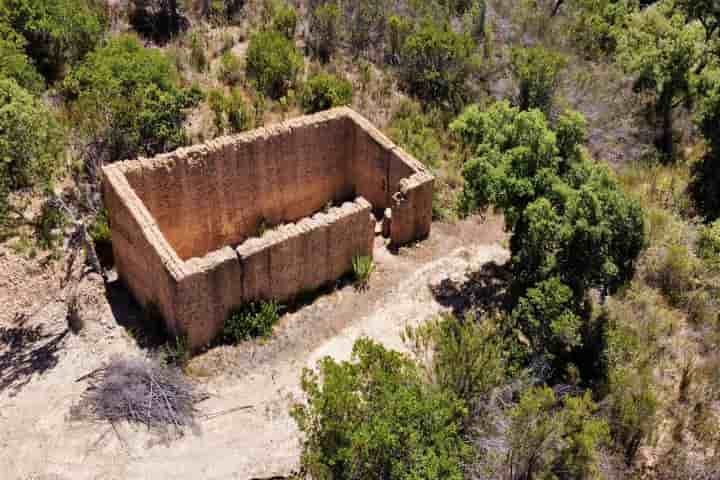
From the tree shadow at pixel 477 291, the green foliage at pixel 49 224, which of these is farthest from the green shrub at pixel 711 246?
the green foliage at pixel 49 224

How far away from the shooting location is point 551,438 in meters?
11.9

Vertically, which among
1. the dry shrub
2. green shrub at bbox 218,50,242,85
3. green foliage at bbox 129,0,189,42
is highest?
green foliage at bbox 129,0,189,42

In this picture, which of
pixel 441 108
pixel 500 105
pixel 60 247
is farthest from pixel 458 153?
pixel 60 247

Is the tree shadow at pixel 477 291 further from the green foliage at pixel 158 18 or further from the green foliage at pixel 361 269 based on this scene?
the green foliage at pixel 158 18

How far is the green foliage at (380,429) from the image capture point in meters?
10.9

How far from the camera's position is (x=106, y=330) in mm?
15289

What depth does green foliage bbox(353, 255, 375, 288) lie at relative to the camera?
1692cm

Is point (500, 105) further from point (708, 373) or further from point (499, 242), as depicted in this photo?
point (708, 373)

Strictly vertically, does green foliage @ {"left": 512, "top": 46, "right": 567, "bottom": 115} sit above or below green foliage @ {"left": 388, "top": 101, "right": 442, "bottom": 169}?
above

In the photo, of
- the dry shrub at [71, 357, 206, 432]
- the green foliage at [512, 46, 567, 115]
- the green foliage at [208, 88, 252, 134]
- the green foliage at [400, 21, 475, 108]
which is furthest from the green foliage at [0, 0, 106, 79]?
the green foliage at [512, 46, 567, 115]

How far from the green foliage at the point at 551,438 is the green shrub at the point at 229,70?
47.3 ft

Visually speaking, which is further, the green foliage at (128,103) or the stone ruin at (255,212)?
the green foliage at (128,103)

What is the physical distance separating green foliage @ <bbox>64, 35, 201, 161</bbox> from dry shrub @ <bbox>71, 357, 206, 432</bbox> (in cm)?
674

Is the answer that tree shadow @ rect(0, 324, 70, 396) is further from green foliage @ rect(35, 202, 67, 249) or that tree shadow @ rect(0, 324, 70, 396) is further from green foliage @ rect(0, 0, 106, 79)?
green foliage @ rect(0, 0, 106, 79)
